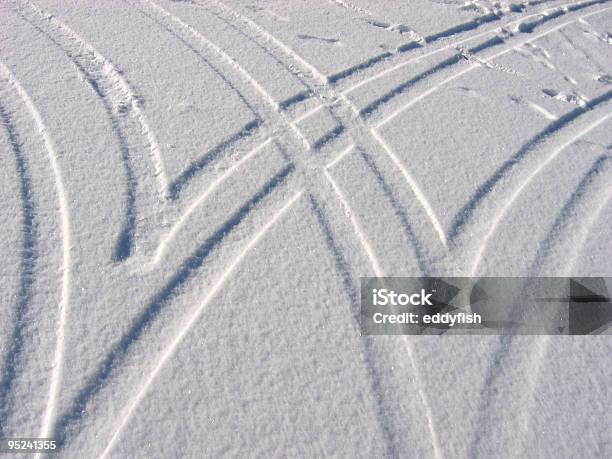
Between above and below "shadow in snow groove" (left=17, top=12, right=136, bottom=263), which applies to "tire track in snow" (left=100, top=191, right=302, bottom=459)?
below

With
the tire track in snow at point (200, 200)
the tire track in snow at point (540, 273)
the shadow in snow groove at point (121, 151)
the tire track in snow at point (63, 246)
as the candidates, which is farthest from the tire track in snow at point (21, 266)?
the tire track in snow at point (540, 273)

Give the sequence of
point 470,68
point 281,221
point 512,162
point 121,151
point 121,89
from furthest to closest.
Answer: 1. point 470,68
2. point 121,89
3. point 512,162
4. point 121,151
5. point 281,221

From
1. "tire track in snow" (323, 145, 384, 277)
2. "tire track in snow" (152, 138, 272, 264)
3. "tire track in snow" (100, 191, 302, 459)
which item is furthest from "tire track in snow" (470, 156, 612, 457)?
"tire track in snow" (152, 138, 272, 264)

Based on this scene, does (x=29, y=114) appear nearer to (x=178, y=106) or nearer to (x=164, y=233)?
(x=178, y=106)

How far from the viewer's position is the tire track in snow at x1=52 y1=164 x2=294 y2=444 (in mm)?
2262

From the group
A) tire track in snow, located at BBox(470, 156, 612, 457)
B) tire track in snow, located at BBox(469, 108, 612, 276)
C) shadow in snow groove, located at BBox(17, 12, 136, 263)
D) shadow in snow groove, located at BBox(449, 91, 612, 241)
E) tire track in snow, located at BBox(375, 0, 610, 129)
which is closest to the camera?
tire track in snow, located at BBox(470, 156, 612, 457)

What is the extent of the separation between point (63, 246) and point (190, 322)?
78cm

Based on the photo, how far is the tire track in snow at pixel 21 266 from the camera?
2.27 m

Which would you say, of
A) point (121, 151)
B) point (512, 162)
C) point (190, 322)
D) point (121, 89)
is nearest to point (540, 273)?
point (512, 162)

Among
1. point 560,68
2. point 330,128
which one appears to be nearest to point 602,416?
point 330,128

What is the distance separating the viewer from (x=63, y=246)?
2.71 m

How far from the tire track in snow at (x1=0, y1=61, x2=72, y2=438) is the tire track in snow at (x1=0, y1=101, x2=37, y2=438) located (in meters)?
0.13

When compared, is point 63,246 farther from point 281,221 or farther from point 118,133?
point 281,221

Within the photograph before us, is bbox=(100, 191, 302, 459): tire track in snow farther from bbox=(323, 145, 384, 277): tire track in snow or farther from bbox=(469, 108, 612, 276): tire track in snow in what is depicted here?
bbox=(469, 108, 612, 276): tire track in snow
